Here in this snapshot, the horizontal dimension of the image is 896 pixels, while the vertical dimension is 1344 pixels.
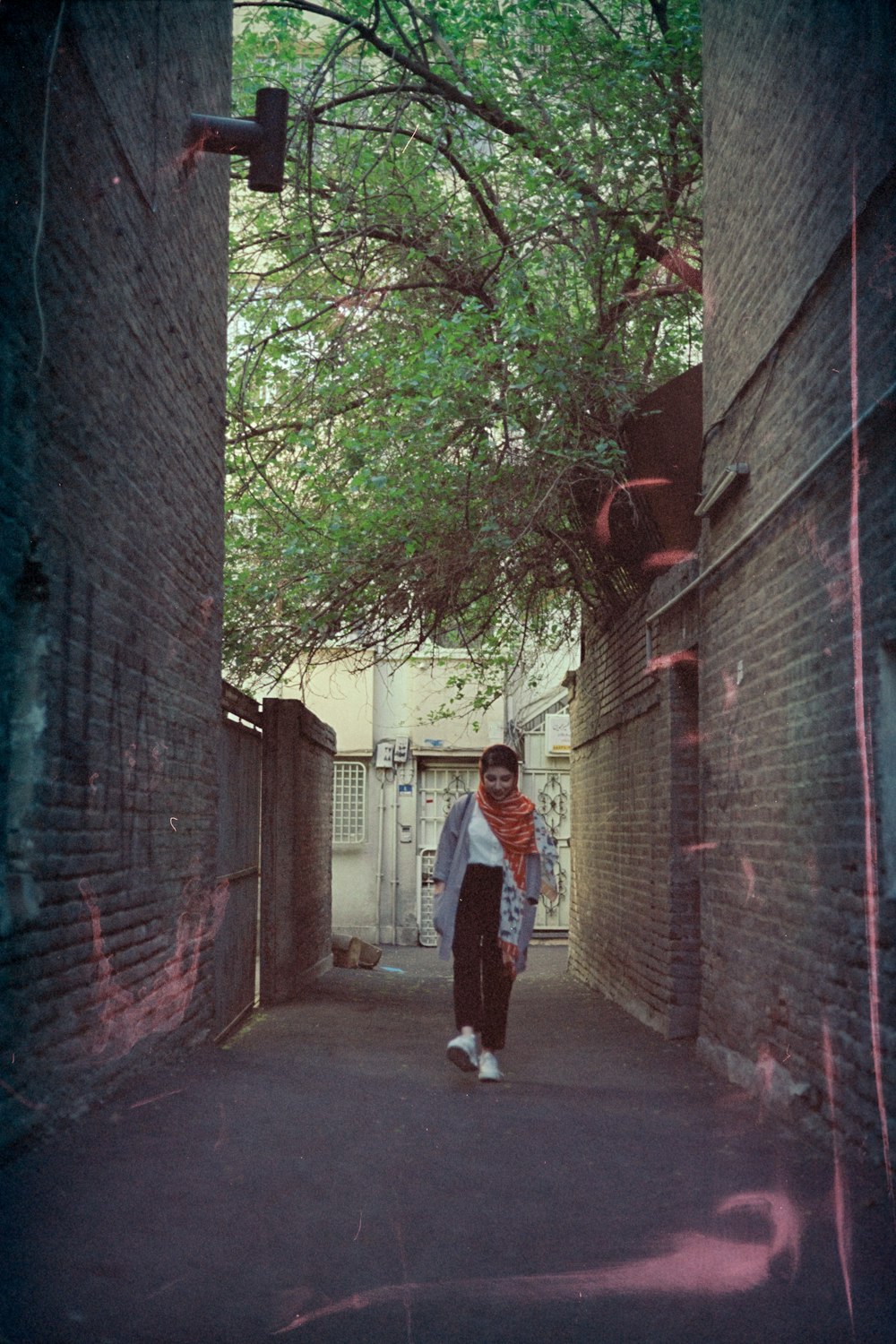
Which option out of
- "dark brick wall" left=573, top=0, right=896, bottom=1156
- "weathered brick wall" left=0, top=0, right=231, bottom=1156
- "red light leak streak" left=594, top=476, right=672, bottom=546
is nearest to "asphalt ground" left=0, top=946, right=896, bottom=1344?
"weathered brick wall" left=0, top=0, right=231, bottom=1156

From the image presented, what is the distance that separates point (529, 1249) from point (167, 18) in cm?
Answer: 588

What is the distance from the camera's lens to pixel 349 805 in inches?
843

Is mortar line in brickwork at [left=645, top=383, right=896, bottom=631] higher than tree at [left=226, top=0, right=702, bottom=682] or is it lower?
lower

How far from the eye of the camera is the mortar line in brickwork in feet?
15.0

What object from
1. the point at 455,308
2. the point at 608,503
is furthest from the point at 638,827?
the point at 455,308

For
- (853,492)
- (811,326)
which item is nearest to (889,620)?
(853,492)

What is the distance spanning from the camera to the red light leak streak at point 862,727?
172 inches

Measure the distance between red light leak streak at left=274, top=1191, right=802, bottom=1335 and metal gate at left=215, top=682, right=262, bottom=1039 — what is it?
4535mm

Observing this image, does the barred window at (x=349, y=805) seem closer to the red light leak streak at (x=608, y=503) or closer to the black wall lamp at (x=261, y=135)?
the red light leak streak at (x=608, y=503)

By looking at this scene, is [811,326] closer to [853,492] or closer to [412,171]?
[853,492]

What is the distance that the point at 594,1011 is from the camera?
1063 cm

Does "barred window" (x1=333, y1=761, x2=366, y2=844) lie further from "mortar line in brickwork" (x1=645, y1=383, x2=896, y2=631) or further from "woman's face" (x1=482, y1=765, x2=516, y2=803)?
"woman's face" (x1=482, y1=765, x2=516, y2=803)

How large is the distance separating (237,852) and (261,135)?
4759 mm

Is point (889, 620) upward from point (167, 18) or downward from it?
downward
